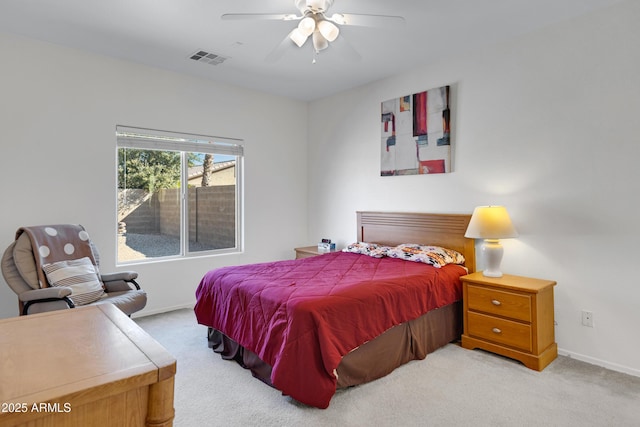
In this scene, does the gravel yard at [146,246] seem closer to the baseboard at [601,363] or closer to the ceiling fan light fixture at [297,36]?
the ceiling fan light fixture at [297,36]

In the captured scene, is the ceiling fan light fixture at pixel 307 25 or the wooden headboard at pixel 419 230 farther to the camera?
the wooden headboard at pixel 419 230

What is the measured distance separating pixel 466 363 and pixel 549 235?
1278 mm

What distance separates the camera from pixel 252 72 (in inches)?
164

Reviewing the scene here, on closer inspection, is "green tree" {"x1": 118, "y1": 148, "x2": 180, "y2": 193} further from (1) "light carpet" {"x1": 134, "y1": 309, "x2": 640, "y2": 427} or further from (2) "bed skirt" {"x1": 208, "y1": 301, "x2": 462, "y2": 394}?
(1) "light carpet" {"x1": 134, "y1": 309, "x2": 640, "y2": 427}

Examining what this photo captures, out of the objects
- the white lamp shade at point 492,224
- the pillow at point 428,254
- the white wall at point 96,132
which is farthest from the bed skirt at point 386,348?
the white wall at point 96,132

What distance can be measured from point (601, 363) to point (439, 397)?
1.47 m

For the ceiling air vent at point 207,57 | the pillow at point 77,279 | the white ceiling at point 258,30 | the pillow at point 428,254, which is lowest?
the pillow at point 77,279

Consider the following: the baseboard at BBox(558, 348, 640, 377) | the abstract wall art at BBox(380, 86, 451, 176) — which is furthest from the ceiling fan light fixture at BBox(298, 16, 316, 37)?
the baseboard at BBox(558, 348, 640, 377)

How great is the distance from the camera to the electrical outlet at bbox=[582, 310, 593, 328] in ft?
9.35

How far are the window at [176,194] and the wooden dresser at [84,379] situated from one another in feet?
10.4

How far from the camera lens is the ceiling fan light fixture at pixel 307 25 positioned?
250cm

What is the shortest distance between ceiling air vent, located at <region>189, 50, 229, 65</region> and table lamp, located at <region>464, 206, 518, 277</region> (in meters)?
2.96

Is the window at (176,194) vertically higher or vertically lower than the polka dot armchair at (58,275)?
higher

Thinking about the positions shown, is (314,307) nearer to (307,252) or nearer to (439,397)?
(439,397)
